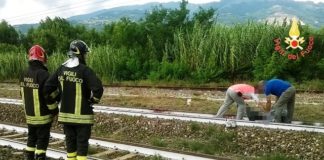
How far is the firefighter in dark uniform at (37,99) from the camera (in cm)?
732

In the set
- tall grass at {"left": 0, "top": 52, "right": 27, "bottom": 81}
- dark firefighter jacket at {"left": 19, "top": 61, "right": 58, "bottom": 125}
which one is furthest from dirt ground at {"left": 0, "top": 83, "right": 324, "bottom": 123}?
tall grass at {"left": 0, "top": 52, "right": 27, "bottom": 81}

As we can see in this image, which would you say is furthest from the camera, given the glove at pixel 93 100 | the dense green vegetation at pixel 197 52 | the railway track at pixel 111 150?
the dense green vegetation at pixel 197 52

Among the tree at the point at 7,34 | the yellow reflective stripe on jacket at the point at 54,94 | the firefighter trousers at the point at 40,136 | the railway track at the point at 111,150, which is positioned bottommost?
the tree at the point at 7,34

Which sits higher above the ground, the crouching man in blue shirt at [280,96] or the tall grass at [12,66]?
the crouching man in blue shirt at [280,96]

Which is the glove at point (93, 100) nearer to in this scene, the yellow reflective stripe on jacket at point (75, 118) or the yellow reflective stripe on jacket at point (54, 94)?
the yellow reflective stripe on jacket at point (75, 118)

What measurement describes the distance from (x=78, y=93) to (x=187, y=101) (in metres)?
8.79

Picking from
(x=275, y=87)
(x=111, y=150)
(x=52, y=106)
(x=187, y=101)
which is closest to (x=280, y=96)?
(x=275, y=87)

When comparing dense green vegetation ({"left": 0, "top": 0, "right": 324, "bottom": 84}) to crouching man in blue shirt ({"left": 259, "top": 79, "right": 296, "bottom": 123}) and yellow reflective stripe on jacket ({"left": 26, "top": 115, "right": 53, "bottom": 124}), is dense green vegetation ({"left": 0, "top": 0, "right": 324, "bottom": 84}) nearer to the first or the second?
crouching man in blue shirt ({"left": 259, "top": 79, "right": 296, "bottom": 123})

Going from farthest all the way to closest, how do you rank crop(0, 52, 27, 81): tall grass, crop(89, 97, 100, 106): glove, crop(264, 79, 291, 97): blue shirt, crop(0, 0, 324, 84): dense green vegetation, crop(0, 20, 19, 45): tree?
crop(0, 20, 19, 45): tree
crop(0, 52, 27, 81): tall grass
crop(0, 0, 324, 84): dense green vegetation
crop(264, 79, 291, 97): blue shirt
crop(89, 97, 100, 106): glove

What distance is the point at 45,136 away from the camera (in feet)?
25.0

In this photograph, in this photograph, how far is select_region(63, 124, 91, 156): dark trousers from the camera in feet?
21.2

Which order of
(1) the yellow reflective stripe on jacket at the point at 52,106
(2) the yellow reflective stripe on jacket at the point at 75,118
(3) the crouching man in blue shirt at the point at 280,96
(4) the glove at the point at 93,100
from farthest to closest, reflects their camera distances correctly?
(3) the crouching man in blue shirt at the point at 280,96 → (1) the yellow reflective stripe on jacket at the point at 52,106 → (2) the yellow reflective stripe on jacket at the point at 75,118 → (4) the glove at the point at 93,100

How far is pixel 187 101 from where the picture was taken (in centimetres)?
1493

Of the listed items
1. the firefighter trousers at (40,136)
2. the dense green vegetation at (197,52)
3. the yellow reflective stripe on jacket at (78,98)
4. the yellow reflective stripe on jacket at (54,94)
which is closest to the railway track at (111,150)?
the firefighter trousers at (40,136)
